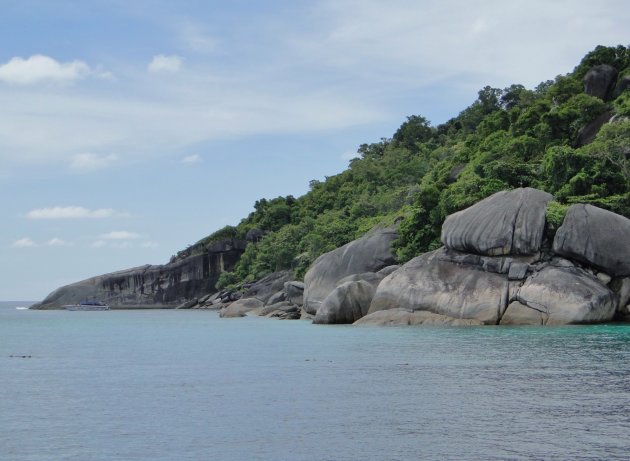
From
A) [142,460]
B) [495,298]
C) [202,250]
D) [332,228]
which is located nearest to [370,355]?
[495,298]

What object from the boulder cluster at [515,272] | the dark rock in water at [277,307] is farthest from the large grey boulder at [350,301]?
the dark rock in water at [277,307]

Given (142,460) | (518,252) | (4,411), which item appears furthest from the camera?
(518,252)

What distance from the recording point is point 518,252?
36.9m

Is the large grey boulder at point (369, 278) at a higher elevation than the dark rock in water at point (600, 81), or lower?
lower

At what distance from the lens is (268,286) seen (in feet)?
231

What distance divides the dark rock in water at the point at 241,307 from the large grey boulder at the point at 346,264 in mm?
13567

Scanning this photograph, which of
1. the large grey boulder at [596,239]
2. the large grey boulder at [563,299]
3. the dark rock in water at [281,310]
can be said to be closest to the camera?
the large grey boulder at [563,299]

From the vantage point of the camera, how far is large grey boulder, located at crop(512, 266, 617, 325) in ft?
112

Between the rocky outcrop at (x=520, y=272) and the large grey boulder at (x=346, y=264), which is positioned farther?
the large grey boulder at (x=346, y=264)

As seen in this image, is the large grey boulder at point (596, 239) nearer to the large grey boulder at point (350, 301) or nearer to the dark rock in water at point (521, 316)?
the dark rock in water at point (521, 316)

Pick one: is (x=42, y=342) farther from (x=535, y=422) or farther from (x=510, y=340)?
(x=535, y=422)

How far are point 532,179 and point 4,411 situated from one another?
34395 millimetres

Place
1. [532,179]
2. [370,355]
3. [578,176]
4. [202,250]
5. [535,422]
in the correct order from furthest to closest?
[202,250], [532,179], [578,176], [370,355], [535,422]

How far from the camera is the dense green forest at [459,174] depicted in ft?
139
